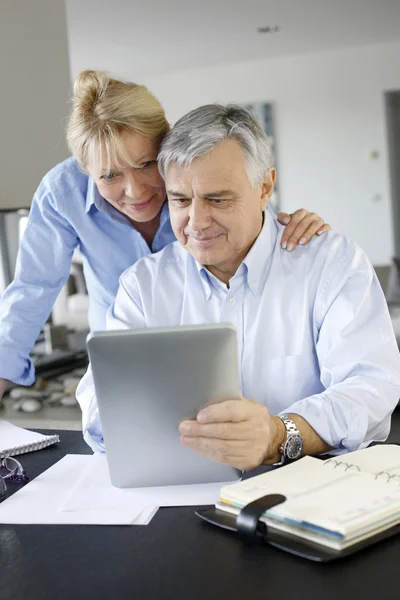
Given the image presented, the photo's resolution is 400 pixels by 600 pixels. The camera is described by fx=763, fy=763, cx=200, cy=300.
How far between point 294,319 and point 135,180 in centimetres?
52

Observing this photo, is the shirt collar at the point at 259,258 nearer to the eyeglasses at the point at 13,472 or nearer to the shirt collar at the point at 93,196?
the shirt collar at the point at 93,196

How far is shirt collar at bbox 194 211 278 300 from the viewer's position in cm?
182

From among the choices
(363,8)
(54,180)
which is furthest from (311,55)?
(54,180)

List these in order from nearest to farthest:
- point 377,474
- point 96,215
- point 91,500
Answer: point 377,474
point 91,500
point 96,215

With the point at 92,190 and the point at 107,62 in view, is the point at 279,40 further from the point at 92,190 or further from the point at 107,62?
the point at 92,190

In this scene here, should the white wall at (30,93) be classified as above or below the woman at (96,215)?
above

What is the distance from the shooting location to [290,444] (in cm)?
144

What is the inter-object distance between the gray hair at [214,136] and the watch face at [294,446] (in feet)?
2.04

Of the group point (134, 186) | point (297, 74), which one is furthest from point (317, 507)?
point (297, 74)

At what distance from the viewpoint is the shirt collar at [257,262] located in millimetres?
1816

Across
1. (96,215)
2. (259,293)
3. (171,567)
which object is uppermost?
(96,215)

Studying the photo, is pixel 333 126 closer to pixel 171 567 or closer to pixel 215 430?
pixel 215 430

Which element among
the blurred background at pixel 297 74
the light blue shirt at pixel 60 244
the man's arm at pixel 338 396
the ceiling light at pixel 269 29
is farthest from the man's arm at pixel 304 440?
the ceiling light at pixel 269 29

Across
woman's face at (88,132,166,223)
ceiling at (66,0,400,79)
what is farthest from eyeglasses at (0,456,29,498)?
ceiling at (66,0,400,79)
